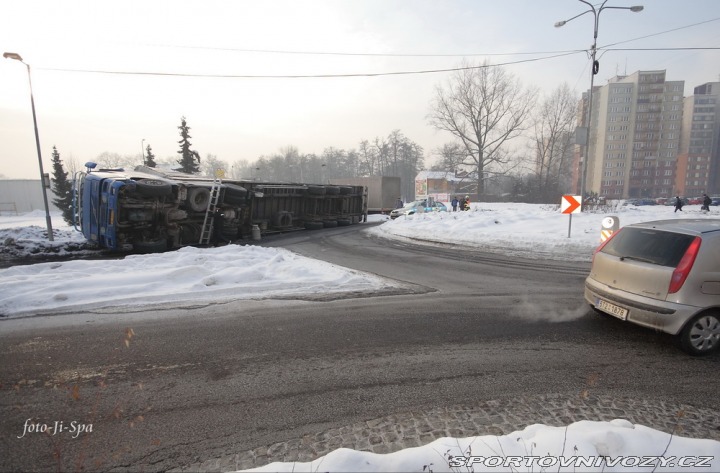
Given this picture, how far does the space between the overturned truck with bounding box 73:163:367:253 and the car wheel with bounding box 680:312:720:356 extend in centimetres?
1275

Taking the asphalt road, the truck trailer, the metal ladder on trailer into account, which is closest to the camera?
the asphalt road

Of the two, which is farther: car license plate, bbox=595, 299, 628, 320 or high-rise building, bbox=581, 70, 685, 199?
high-rise building, bbox=581, 70, 685, 199

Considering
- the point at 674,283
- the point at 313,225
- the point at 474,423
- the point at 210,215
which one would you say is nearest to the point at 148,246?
the point at 210,215

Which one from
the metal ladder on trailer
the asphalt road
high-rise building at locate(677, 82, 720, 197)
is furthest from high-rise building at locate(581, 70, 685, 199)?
the asphalt road

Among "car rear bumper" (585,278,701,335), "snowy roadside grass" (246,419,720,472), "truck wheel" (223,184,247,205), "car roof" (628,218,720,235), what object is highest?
"truck wheel" (223,184,247,205)

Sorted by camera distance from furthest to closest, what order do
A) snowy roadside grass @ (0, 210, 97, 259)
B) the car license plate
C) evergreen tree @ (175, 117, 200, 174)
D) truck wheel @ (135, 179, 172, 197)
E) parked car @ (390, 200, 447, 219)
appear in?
evergreen tree @ (175, 117, 200, 174) → parked car @ (390, 200, 447, 219) → snowy roadside grass @ (0, 210, 97, 259) → truck wheel @ (135, 179, 172, 197) → the car license plate

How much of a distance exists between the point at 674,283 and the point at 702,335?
0.74 metres

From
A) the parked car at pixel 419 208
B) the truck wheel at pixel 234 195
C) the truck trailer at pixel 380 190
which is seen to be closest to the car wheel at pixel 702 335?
the truck wheel at pixel 234 195

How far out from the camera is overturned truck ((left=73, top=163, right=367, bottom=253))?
1108cm

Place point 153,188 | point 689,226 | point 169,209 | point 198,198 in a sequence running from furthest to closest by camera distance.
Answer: point 198,198, point 169,209, point 153,188, point 689,226

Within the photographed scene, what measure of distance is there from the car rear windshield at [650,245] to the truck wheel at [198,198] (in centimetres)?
1246

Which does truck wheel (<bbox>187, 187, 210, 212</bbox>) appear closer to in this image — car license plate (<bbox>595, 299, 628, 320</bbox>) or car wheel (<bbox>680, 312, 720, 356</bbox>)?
car license plate (<bbox>595, 299, 628, 320</bbox>)

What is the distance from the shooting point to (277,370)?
13.0 ft

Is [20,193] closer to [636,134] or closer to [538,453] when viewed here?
[538,453]
